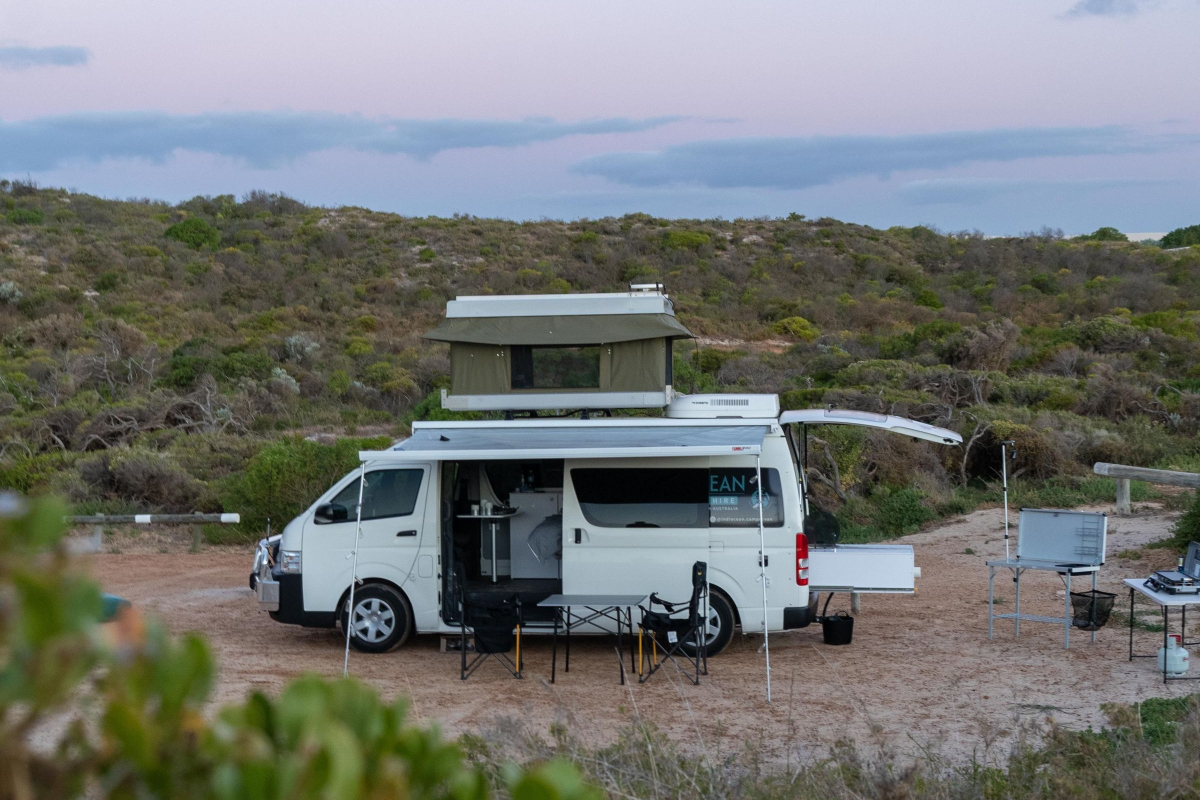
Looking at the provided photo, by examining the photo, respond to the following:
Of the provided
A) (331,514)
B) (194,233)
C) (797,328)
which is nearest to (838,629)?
(331,514)

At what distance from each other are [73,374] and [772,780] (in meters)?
25.1

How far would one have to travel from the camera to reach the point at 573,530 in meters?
9.59

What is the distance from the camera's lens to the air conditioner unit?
401 inches

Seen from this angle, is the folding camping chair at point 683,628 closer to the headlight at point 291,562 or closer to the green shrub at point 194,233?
the headlight at point 291,562

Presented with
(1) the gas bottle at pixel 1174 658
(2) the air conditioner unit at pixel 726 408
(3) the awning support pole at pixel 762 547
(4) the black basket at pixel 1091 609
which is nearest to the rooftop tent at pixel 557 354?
(2) the air conditioner unit at pixel 726 408

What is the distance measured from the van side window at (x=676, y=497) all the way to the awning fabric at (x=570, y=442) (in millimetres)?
321

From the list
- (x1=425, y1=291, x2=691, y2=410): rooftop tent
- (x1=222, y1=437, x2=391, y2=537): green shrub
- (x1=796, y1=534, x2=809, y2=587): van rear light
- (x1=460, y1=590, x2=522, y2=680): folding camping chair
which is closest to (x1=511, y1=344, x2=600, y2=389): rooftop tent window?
(x1=425, y1=291, x2=691, y2=410): rooftop tent

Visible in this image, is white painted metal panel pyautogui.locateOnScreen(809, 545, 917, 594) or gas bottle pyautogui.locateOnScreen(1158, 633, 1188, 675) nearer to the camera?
gas bottle pyautogui.locateOnScreen(1158, 633, 1188, 675)

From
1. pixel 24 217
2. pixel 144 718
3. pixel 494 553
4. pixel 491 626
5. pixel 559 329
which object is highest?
pixel 24 217

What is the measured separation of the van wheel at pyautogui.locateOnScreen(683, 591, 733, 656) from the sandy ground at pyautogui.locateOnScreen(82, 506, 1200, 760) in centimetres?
21

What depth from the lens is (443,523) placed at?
9750 mm

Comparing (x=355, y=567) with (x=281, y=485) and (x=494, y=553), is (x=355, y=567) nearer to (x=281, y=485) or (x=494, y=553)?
(x=494, y=553)

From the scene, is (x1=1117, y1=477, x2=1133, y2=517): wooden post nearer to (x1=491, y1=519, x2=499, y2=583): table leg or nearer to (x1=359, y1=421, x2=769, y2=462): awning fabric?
(x1=359, y1=421, x2=769, y2=462): awning fabric

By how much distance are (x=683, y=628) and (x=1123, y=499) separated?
29.2 ft
